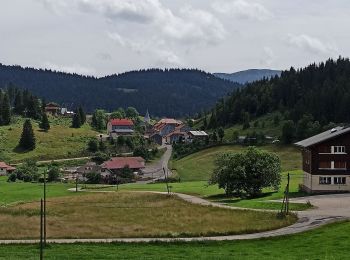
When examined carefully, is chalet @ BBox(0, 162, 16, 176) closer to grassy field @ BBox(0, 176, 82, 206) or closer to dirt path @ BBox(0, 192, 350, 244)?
grassy field @ BBox(0, 176, 82, 206)

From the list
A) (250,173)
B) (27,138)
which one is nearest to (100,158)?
(27,138)

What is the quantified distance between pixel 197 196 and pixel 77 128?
408 ft

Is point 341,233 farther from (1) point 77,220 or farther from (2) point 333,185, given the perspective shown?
(2) point 333,185

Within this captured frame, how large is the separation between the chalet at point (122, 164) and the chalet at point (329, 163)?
64913mm

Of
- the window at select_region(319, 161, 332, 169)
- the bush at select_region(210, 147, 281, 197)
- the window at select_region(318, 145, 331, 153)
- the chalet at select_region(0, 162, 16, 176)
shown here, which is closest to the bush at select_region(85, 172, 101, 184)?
the chalet at select_region(0, 162, 16, 176)

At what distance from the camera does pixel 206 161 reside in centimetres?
13950

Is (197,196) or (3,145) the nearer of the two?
(197,196)

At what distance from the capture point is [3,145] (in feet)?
532

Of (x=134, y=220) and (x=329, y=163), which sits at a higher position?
(x=329, y=163)

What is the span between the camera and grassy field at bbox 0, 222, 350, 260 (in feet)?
107

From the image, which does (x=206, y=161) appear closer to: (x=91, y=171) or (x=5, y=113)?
(x=91, y=171)

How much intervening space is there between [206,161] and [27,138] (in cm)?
5049

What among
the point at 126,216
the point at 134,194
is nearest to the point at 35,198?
the point at 134,194

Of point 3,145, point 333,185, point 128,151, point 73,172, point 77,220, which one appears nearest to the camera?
point 77,220
